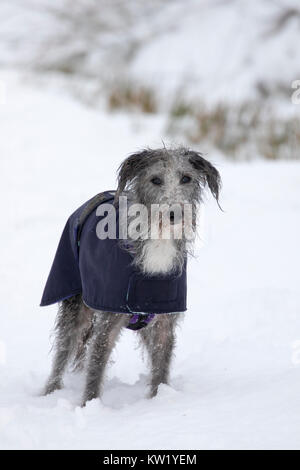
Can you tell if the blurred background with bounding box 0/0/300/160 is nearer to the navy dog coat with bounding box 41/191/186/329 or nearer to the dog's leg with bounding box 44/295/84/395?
the dog's leg with bounding box 44/295/84/395

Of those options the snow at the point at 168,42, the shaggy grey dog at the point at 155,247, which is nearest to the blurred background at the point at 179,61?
the snow at the point at 168,42

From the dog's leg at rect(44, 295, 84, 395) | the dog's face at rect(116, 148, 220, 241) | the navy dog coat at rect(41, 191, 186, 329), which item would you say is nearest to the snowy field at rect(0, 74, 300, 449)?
the dog's leg at rect(44, 295, 84, 395)

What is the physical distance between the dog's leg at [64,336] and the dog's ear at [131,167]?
1097 millimetres

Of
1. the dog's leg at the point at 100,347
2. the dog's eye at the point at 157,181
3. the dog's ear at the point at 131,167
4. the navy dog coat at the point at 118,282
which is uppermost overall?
the dog's ear at the point at 131,167

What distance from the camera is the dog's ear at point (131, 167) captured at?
3.80 meters

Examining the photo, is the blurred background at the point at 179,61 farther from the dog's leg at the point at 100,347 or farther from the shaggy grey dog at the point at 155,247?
the dog's leg at the point at 100,347

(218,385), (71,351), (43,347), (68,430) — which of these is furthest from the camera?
(43,347)

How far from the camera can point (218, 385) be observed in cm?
418

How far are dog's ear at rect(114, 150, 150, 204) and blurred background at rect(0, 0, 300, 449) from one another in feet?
2.20

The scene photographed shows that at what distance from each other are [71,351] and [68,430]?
1343 millimetres

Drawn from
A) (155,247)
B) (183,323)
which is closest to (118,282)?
(155,247)

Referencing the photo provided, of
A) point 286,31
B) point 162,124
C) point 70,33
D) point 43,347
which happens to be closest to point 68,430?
point 43,347

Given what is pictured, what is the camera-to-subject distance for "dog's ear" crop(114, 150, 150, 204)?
12.5 feet

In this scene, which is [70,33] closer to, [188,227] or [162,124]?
[162,124]
